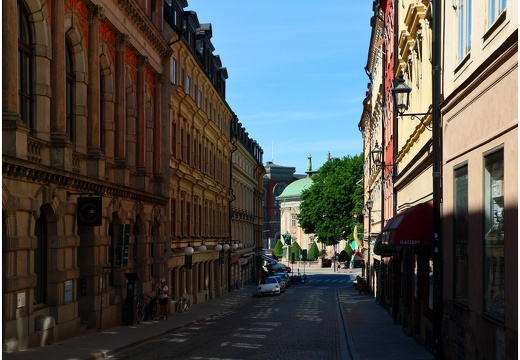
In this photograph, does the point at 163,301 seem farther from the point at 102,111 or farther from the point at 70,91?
the point at 70,91

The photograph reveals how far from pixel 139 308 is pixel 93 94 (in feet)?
31.1

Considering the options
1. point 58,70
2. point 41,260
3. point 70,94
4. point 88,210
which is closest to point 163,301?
point 88,210

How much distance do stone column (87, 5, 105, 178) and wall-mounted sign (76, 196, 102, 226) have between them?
248 cm

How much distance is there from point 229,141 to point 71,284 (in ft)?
133

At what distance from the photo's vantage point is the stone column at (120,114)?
102ft

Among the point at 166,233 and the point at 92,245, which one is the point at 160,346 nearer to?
the point at 92,245

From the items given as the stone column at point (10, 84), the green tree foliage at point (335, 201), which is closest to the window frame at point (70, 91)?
the stone column at point (10, 84)

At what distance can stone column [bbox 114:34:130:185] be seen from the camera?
31.0 m

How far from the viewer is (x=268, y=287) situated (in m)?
61.2

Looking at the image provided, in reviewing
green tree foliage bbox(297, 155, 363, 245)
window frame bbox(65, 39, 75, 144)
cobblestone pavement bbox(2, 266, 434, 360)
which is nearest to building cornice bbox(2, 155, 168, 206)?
window frame bbox(65, 39, 75, 144)

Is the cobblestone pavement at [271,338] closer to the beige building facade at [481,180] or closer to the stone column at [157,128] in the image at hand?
the beige building facade at [481,180]

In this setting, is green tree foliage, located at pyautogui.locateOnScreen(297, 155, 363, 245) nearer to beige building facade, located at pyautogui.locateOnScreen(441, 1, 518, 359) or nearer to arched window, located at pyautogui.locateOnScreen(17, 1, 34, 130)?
arched window, located at pyautogui.locateOnScreen(17, 1, 34, 130)

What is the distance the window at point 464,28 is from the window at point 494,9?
5.64 ft

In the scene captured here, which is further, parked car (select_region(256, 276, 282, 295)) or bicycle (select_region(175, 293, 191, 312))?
parked car (select_region(256, 276, 282, 295))
